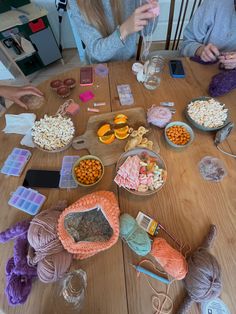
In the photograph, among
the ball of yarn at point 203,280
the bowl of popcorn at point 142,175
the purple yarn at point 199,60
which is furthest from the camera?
the purple yarn at point 199,60

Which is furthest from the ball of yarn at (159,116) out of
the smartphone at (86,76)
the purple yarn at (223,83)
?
the smartphone at (86,76)

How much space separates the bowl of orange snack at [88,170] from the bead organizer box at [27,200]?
0.13 metres

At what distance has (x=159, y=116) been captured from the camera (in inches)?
29.7

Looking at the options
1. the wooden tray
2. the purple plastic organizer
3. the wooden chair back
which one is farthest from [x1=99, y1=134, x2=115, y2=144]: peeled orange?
the wooden chair back

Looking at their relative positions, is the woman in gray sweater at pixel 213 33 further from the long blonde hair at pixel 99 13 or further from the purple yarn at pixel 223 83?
the long blonde hair at pixel 99 13

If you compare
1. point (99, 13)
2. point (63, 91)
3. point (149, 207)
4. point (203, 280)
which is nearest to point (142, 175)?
point (149, 207)

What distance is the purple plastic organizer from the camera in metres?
0.67

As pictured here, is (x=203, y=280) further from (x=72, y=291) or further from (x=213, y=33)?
(x=213, y=33)

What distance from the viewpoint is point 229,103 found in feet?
2.74

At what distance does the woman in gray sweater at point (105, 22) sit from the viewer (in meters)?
0.85

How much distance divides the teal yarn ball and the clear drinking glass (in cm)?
15

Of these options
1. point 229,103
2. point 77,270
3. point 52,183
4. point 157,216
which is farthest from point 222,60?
point 77,270

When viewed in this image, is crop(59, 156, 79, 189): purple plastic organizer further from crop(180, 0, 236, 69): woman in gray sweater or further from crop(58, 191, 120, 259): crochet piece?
crop(180, 0, 236, 69): woman in gray sweater

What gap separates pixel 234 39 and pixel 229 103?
1.32 ft
